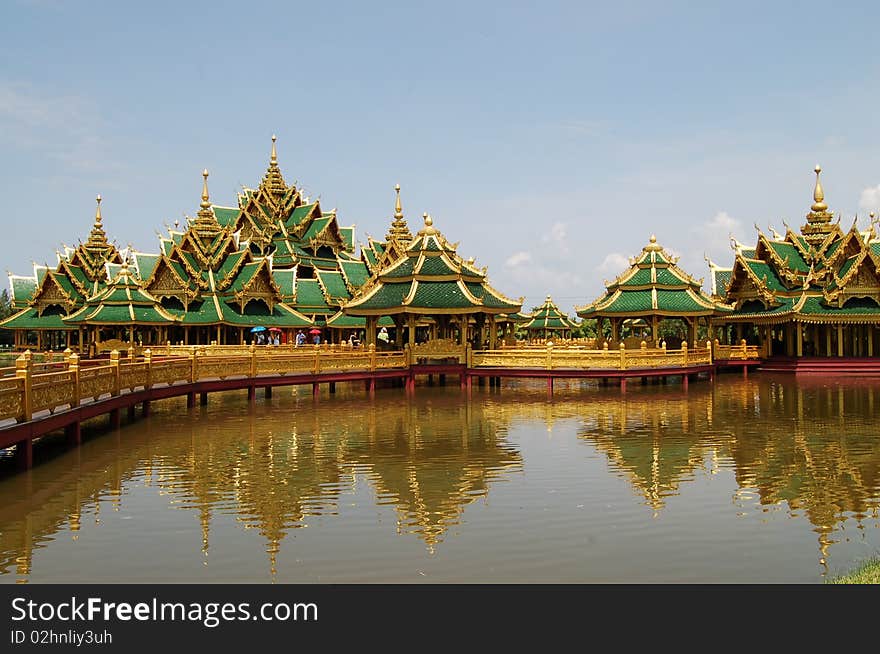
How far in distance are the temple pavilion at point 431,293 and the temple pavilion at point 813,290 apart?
1238cm

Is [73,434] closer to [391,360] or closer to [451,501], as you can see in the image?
[451,501]

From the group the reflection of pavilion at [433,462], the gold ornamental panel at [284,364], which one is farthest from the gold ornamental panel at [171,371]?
the reflection of pavilion at [433,462]

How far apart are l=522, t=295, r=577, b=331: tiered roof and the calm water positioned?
1786 inches

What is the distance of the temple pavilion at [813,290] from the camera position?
3741cm

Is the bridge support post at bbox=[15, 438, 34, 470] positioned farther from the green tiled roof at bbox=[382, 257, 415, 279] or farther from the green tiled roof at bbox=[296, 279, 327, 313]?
the green tiled roof at bbox=[296, 279, 327, 313]

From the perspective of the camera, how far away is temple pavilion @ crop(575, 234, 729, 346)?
109 ft

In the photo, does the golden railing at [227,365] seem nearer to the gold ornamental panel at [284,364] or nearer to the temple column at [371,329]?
the gold ornamental panel at [284,364]

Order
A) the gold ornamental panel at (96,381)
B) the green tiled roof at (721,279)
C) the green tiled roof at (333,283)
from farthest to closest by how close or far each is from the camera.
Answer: the green tiled roof at (333,283)
the green tiled roof at (721,279)
the gold ornamental panel at (96,381)

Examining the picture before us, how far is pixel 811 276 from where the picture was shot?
38.2 meters

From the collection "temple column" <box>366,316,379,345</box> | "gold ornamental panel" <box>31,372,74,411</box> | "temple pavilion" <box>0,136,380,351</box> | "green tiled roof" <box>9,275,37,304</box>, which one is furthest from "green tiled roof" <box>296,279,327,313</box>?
"gold ornamental panel" <box>31,372,74,411</box>
